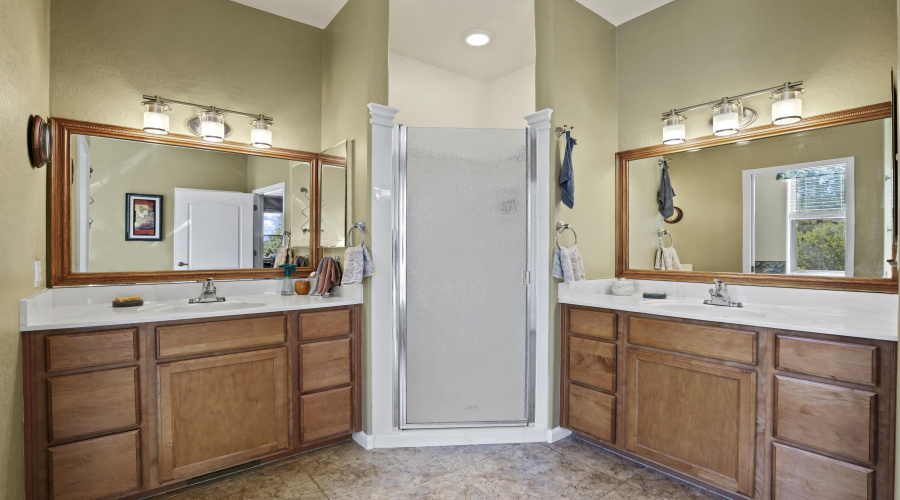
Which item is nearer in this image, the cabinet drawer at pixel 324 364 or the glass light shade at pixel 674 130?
the cabinet drawer at pixel 324 364

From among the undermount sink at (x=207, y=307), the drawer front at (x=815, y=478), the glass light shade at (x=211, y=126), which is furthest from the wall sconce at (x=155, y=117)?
the drawer front at (x=815, y=478)

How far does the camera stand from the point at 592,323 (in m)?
2.52

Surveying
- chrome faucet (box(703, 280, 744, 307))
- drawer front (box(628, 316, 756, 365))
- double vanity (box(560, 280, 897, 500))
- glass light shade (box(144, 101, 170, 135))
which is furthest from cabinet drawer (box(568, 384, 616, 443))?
glass light shade (box(144, 101, 170, 135))

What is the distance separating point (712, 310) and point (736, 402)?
47cm

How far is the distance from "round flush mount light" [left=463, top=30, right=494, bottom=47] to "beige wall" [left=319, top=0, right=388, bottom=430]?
0.70m

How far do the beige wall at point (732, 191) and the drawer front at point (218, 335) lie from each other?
229cm

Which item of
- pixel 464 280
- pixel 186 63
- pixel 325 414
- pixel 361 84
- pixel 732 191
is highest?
pixel 186 63

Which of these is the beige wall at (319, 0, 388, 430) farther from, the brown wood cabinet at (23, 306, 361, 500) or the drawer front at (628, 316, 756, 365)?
the drawer front at (628, 316, 756, 365)

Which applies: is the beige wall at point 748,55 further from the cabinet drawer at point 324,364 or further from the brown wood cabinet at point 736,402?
the cabinet drawer at point 324,364

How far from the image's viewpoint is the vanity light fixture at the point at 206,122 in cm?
242

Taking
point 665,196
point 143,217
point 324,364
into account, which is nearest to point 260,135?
point 143,217

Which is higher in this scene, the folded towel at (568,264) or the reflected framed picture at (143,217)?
the reflected framed picture at (143,217)

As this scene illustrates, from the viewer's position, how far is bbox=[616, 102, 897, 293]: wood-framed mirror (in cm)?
208

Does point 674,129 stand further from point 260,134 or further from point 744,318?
point 260,134
